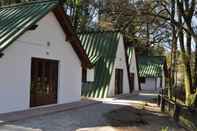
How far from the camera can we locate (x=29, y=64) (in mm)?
13531

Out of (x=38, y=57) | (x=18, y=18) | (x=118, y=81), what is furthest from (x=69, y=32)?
(x=118, y=81)

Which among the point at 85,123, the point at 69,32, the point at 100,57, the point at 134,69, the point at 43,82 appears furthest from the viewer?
the point at 134,69

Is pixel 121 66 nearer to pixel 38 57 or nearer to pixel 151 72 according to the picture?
pixel 38 57

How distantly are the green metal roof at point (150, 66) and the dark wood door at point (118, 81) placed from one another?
14.4m

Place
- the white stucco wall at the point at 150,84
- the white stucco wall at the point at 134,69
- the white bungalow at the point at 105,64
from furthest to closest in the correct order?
the white stucco wall at the point at 150,84 → the white stucco wall at the point at 134,69 → the white bungalow at the point at 105,64

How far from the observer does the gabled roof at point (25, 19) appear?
12.0m

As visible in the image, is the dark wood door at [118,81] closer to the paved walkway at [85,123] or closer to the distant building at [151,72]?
the paved walkway at [85,123]

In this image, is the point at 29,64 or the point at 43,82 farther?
the point at 43,82

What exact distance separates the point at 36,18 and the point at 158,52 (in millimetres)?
40257

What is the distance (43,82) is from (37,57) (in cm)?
145

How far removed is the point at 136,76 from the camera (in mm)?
33281

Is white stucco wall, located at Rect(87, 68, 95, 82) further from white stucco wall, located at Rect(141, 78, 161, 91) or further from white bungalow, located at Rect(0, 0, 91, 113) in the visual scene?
white stucco wall, located at Rect(141, 78, 161, 91)

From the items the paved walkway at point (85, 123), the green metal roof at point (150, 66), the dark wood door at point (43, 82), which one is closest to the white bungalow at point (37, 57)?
the dark wood door at point (43, 82)

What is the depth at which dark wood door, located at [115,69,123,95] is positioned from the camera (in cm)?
2445
